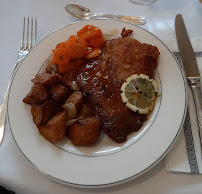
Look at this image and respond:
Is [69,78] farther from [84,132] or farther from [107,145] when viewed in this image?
[107,145]

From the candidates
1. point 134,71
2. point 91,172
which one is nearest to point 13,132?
point 91,172

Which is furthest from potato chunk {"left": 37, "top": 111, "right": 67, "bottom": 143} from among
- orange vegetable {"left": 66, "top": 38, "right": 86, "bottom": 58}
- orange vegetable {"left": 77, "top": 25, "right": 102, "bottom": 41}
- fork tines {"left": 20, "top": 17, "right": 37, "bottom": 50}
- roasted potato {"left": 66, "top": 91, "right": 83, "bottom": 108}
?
fork tines {"left": 20, "top": 17, "right": 37, "bottom": 50}

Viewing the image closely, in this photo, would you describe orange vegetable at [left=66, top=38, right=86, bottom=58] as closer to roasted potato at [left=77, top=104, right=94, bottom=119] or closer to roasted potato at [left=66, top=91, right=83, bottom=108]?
roasted potato at [left=66, top=91, right=83, bottom=108]

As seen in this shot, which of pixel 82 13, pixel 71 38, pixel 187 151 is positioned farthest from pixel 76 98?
pixel 82 13

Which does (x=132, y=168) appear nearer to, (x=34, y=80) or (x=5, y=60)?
(x=34, y=80)

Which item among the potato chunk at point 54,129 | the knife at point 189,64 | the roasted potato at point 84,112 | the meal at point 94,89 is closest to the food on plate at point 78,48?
the meal at point 94,89
